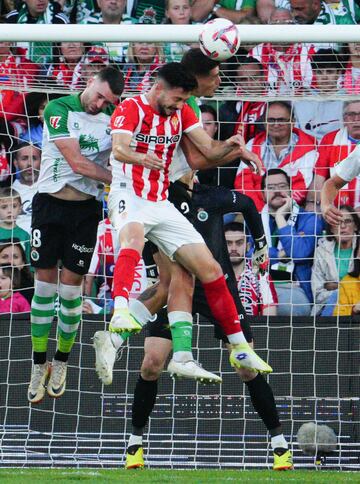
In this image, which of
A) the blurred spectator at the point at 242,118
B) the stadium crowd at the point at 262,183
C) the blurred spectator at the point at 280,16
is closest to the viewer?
the stadium crowd at the point at 262,183

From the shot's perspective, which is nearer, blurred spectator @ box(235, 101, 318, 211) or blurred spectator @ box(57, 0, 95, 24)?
blurred spectator @ box(235, 101, 318, 211)

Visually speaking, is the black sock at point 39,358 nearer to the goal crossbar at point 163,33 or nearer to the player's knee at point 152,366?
the player's knee at point 152,366

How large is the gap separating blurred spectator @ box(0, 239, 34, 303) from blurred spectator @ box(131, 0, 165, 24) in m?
3.34

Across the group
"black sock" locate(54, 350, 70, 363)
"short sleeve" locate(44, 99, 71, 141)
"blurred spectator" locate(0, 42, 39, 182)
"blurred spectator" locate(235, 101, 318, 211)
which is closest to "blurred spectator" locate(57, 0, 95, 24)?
"blurred spectator" locate(0, 42, 39, 182)

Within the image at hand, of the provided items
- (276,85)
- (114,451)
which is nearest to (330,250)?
(276,85)

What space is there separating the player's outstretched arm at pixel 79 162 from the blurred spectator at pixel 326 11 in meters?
4.65

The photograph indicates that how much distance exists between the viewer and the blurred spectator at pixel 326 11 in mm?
13438

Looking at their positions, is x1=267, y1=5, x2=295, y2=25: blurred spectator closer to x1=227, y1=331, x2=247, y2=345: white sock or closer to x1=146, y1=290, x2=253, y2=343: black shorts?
x1=146, y1=290, x2=253, y2=343: black shorts

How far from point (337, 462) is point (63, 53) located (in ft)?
14.5

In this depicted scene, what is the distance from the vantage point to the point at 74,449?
1123cm

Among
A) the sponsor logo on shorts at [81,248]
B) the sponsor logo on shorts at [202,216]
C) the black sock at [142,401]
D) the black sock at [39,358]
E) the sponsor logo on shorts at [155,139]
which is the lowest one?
the black sock at [142,401]

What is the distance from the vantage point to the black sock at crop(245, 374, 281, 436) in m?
9.37

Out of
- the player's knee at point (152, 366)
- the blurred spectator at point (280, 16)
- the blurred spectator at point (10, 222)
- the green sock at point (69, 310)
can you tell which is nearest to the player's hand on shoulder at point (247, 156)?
the player's knee at point (152, 366)

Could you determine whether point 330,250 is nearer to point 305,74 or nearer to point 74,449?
point 305,74
